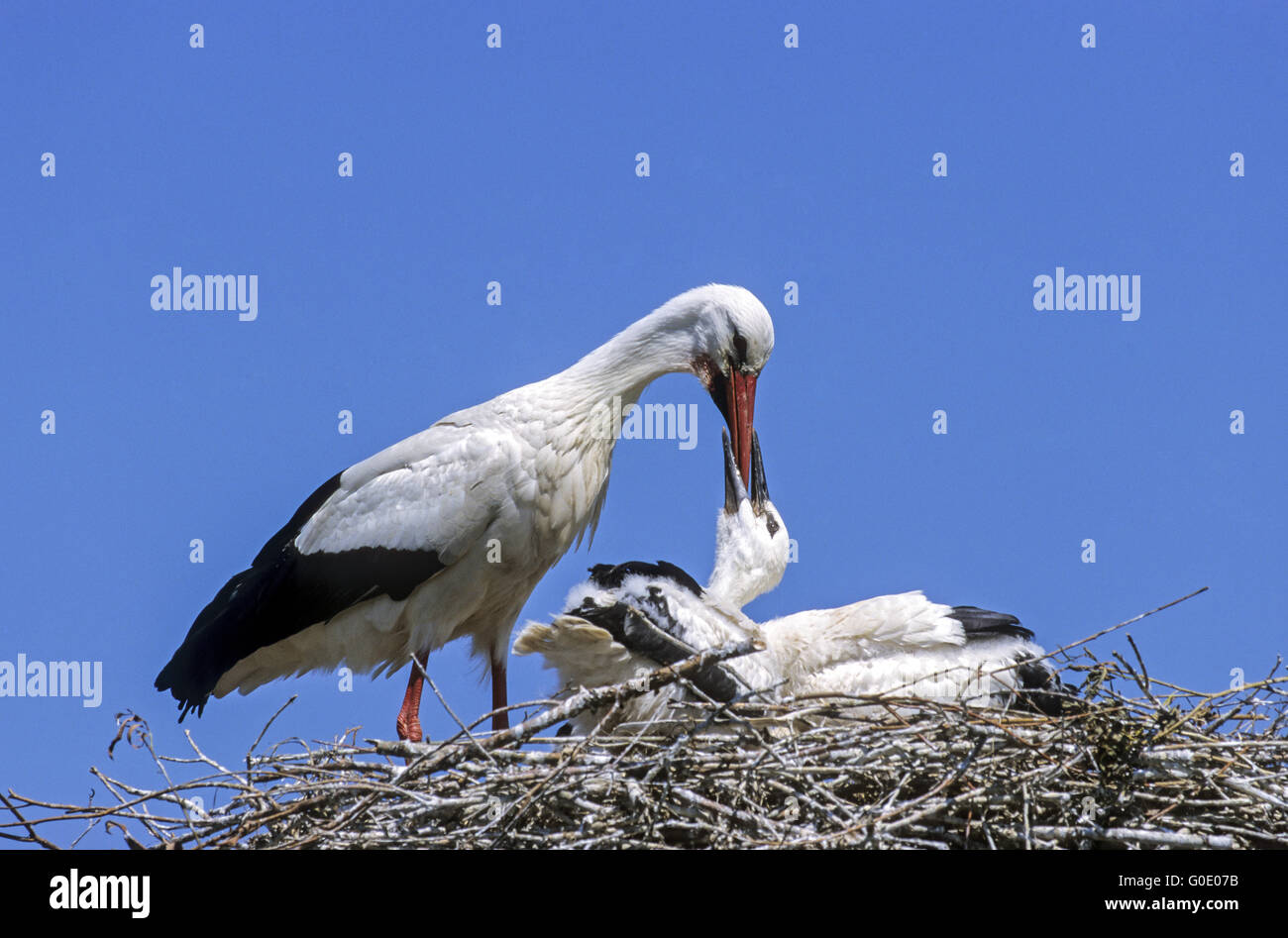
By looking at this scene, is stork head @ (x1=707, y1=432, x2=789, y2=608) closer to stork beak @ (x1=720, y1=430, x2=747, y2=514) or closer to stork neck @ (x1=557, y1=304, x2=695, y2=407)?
stork beak @ (x1=720, y1=430, x2=747, y2=514)

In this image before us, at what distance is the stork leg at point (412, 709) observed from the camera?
490 centimetres

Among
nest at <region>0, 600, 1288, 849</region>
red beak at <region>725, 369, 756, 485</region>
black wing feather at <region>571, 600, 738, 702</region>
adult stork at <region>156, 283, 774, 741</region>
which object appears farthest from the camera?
red beak at <region>725, 369, 756, 485</region>

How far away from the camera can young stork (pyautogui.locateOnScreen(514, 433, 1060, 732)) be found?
4.59 m

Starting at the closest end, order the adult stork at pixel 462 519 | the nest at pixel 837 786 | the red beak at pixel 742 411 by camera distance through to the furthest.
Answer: the nest at pixel 837 786, the adult stork at pixel 462 519, the red beak at pixel 742 411

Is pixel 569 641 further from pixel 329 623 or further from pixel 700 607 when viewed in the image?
pixel 329 623

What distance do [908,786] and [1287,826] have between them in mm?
874

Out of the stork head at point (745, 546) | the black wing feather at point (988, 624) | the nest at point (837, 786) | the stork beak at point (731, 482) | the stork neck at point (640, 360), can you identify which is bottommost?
the nest at point (837, 786)

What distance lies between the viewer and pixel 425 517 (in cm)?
473

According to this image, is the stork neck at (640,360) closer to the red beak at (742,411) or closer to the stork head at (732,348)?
the stork head at (732,348)

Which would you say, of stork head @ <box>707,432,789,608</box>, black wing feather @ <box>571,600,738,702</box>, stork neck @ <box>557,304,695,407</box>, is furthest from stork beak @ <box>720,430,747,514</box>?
black wing feather @ <box>571,600,738,702</box>

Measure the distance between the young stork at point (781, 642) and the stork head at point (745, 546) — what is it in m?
0.24

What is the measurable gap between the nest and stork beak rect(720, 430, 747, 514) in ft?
5.44

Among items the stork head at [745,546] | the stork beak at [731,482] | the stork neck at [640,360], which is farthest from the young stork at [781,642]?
the stork neck at [640,360]
